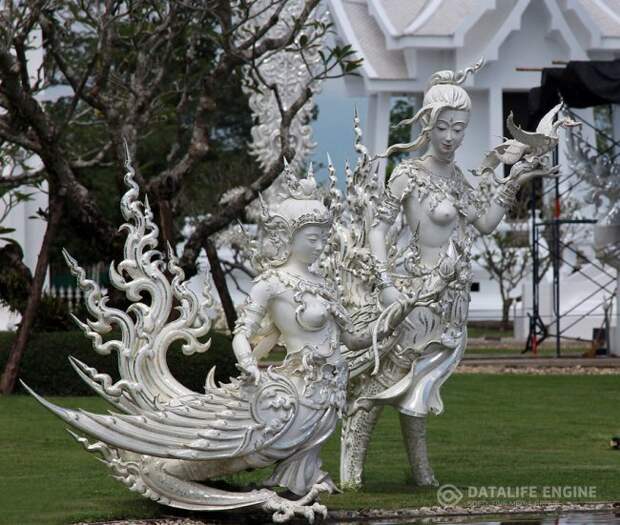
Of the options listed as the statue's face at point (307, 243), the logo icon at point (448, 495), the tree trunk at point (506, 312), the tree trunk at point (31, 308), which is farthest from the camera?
the tree trunk at point (506, 312)

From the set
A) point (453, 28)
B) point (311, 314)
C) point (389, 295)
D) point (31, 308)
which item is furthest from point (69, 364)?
point (453, 28)

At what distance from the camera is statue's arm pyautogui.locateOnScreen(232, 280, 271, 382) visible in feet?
27.7

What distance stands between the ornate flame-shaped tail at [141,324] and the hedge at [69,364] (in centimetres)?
735

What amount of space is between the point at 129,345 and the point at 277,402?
942 millimetres

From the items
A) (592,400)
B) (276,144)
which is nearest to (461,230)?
(592,400)

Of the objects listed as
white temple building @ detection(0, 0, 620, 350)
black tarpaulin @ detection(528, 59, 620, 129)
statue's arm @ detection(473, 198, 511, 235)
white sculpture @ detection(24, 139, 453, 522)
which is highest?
white temple building @ detection(0, 0, 620, 350)

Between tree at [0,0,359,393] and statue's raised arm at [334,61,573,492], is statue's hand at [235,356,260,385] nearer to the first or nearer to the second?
statue's raised arm at [334,61,573,492]

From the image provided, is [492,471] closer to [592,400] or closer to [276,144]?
[592,400]

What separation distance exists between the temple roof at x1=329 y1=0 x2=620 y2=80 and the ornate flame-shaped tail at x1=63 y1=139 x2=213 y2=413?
85.6 feet

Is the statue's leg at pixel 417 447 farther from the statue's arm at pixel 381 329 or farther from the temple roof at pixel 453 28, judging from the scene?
the temple roof at pixel 453 28

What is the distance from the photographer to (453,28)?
34.6 metres

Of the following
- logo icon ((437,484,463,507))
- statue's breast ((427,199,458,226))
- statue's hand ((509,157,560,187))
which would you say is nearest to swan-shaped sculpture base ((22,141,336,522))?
logo icon ((437,484,463,507))

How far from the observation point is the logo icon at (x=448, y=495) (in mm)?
9250

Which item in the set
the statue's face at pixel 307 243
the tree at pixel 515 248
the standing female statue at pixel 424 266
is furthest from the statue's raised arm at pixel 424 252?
the tree at pixel 515 248
